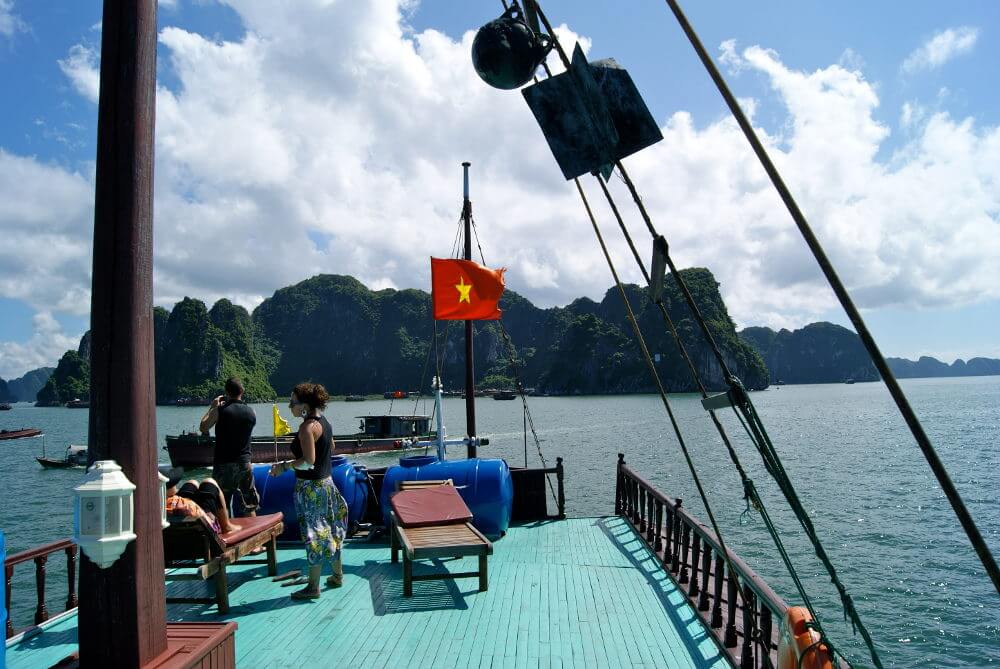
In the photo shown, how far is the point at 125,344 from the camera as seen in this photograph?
2.74 meters

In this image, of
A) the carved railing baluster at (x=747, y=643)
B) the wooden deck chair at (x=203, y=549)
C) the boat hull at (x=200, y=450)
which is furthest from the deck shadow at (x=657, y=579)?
the boat hull at (x=200, y=450)

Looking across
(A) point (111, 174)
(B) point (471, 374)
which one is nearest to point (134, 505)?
(A) point (111, 174)

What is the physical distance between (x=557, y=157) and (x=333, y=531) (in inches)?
159

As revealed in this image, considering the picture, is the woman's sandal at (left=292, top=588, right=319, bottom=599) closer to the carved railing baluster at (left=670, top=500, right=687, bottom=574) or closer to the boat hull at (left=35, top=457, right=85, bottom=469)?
the carved railing baluster at (left=670, top=500, right=687, bottom=574)

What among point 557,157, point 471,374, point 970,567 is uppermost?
point 557,157

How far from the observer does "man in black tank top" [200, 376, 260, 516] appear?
6223 mm

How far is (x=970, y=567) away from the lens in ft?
49.4

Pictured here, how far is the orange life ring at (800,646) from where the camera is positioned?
2941 mm

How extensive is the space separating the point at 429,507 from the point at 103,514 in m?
4.47

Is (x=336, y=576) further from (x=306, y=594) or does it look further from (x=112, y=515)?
(x=112, y=515)

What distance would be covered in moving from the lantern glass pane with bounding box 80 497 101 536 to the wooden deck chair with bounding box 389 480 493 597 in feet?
10.8

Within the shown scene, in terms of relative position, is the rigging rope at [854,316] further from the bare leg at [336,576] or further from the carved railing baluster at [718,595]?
the bare leg at [336,576]

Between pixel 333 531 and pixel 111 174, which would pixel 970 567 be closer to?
pixel 333 531

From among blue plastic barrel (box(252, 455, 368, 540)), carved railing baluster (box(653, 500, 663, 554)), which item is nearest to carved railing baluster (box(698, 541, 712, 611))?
carved railing baluster (box(653, 500, 663, 554))
